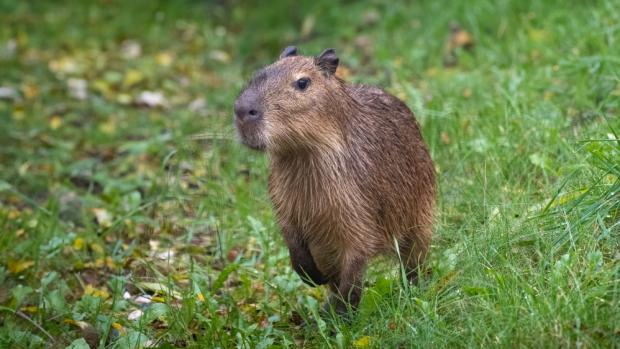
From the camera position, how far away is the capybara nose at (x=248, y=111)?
377 centimetres

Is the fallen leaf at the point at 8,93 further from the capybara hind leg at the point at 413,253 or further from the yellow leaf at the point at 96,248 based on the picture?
the capybara hind leg at the point at 413,253

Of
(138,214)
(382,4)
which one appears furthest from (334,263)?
(382,4)

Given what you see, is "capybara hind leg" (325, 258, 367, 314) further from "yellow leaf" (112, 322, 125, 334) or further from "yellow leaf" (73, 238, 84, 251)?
"yellow leaf" (73, 238, 84, 251)

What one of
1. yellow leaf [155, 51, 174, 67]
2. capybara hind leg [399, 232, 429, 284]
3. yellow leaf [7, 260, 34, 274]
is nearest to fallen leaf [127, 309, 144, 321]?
yellow leaf [7, 260, 34, 274]

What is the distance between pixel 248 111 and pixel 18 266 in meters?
1.78

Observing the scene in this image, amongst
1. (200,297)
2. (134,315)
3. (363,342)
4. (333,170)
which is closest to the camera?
(363,342)

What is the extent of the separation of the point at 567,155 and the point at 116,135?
147 inches

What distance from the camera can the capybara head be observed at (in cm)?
378

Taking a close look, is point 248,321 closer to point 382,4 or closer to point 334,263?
point 334,263

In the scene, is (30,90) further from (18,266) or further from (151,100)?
(18,266)

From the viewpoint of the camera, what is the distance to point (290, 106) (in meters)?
3.85

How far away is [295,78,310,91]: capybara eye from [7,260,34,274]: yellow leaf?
1845 millimetres

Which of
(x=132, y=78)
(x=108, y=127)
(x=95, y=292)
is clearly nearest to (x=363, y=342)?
(x=95, y=292)

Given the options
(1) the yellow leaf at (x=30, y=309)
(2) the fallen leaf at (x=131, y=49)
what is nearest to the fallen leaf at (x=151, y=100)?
(2) the fallen leaf at (x=131, y=49)
